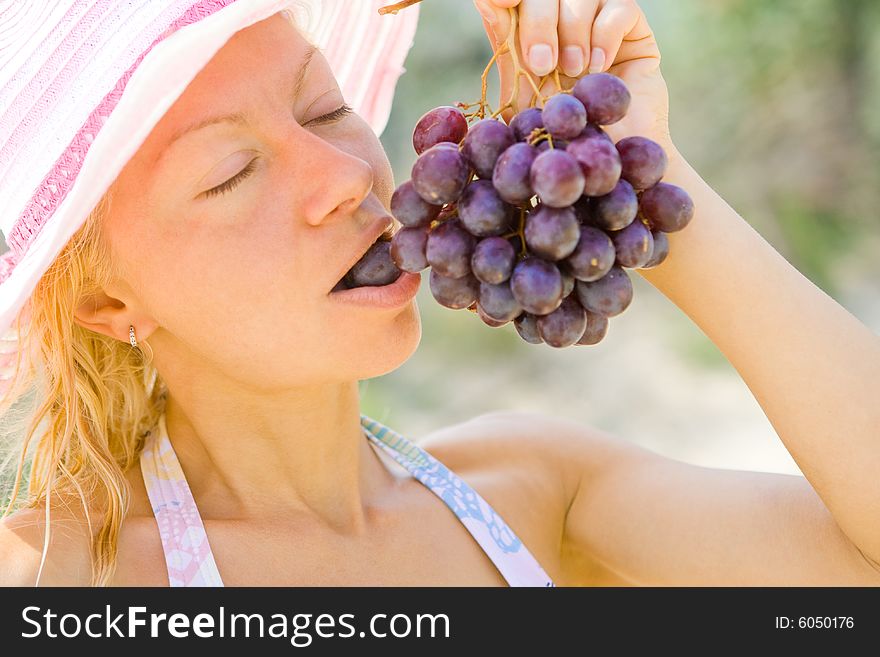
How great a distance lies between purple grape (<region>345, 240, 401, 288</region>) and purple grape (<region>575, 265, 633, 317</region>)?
343mm

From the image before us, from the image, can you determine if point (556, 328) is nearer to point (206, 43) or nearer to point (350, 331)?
point (350, 331)

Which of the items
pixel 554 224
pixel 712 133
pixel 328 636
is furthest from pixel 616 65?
pixel 712 133

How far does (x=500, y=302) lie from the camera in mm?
1009

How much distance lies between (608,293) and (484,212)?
16 centimetres

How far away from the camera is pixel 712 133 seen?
5.72m

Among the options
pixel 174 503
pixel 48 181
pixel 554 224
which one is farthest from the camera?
pixel 174 503

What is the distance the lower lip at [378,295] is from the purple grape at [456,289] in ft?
0.65

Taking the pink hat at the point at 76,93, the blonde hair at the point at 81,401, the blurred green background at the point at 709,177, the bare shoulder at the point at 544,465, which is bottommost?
the blurred green background at the point at 709,177

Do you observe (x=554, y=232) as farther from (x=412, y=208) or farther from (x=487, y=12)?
(x=487, y=12)

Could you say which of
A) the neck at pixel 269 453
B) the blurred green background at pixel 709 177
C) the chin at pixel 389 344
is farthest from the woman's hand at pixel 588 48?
the blurred green background at pixel 709 177

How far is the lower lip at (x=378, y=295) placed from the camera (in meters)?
1.26

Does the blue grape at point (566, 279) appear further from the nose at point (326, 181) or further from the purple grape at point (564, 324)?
the nose at point (326, 181)

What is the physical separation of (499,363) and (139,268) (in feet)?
13.1

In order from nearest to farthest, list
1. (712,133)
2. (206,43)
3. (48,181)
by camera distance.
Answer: (206,43), (48,181), (712,133)
